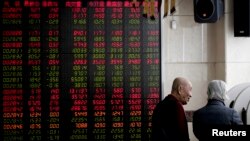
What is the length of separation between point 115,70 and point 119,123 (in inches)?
21.2

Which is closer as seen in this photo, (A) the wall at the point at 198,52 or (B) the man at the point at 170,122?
(B) the man at the point at 170,122

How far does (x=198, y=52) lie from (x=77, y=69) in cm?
160

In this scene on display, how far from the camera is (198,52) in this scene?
239 inches

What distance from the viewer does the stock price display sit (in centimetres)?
519

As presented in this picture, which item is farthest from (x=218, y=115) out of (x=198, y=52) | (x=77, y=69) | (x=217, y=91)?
(x=198, y=52)

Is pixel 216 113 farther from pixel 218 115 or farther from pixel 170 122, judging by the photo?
pixel 170 122

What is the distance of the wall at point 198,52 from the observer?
593cm

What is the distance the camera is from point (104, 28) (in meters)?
5.26

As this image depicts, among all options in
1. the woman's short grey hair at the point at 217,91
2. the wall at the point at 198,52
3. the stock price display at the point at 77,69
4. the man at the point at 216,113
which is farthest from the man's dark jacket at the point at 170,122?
the wall at the point at 198,52

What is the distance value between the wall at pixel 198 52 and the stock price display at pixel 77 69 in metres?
0.77

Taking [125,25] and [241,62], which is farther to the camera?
[241,62]

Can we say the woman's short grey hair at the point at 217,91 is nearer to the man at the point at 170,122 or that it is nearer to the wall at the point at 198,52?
the man at the point at 170,122

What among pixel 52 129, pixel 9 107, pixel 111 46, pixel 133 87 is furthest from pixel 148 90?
pixel 9 107

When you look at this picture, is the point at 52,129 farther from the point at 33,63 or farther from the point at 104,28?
the point at 104,28
